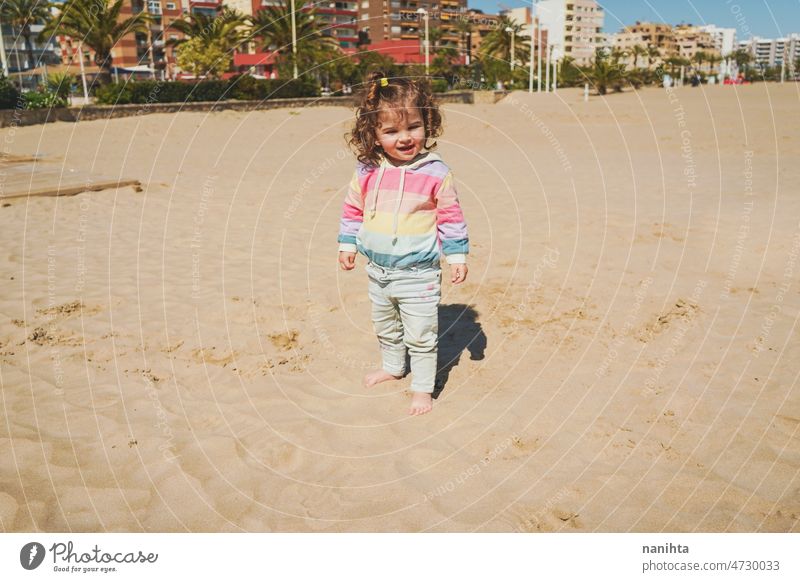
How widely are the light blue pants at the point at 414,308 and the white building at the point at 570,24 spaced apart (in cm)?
180

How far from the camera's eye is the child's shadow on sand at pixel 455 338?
4574 mm

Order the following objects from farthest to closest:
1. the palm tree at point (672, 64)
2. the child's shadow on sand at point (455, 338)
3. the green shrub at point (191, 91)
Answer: the green shrub at point (191, 91) < the palm tree at point (672, 64) < the child's shadow on sand at point (455, 338)

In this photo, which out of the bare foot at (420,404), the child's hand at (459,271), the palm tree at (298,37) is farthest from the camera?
the palm tree at (298,37)

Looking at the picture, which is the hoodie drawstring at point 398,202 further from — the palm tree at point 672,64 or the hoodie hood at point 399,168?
the palm tree at point 672,64

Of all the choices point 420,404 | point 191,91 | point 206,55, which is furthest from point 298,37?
point 420,404

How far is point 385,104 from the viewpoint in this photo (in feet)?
11.9

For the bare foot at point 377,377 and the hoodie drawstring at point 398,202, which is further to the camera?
the bare foot at point 377,377

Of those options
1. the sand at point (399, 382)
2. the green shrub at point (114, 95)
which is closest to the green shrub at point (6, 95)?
the green shrub at point (114, 95)

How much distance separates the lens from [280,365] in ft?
15.1

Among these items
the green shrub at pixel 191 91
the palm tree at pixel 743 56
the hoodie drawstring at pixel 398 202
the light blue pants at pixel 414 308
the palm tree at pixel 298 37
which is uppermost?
the palm tree at pixel 743 56

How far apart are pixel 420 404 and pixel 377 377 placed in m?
0.53

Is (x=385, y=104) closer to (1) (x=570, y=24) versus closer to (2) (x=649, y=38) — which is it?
(1) (x=570, y=24)

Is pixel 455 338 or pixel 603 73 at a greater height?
pixel 603 73
